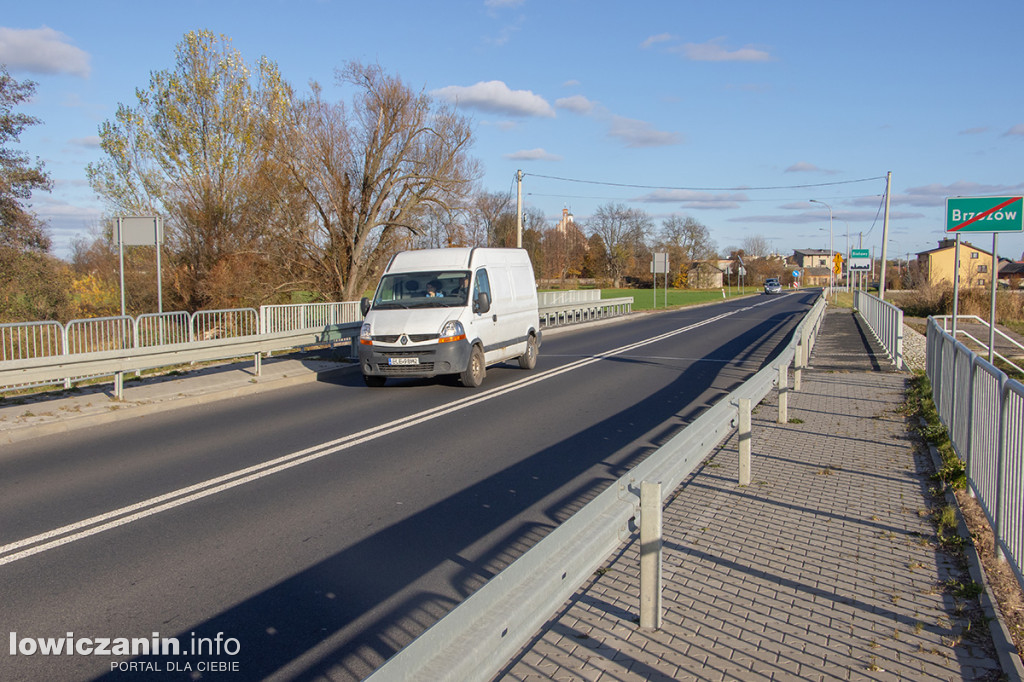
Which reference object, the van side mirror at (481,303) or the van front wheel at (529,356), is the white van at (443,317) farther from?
the van front wheel at (529,356)

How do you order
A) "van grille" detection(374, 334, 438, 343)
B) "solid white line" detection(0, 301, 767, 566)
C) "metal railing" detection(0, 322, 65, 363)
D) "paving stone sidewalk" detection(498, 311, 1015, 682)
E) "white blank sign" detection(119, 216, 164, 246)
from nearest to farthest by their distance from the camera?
"paving stone sidewalk" detection(498, 311, 1015, 682)
"solid white line" detection(0, 301, 767, 566)
"metal railing" detection(0, 322, 65, 363)
"van grille" detection(374, 334, 438, 343)
"white blank sign" detection(119, 216, 164, 246)

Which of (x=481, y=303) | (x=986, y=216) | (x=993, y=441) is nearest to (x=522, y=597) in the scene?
(x=993, y=441)

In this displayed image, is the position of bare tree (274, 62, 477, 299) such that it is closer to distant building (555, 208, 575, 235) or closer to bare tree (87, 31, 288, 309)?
bare tree (87, 31, 288, 309)

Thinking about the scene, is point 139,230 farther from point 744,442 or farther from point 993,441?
point 993,441

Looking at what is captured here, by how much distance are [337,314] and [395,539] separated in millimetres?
15260

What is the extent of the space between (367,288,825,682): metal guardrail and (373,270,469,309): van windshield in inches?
333

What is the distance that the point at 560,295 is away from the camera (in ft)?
116

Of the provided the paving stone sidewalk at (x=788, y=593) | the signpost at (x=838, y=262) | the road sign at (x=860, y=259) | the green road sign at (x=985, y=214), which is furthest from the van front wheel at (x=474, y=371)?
the signpost at (x=838, y=262)

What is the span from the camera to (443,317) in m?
12.2

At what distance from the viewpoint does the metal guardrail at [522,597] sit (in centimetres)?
218

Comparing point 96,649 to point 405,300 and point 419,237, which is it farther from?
point 419,237

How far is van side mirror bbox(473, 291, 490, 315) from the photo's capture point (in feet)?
41.9

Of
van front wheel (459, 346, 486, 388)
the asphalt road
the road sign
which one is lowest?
the asphalt road

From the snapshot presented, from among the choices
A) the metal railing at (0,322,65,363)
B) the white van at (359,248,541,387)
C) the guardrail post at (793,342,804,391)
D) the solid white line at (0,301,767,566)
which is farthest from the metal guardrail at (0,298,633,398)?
the guardrail post at (793,342,804,391)
